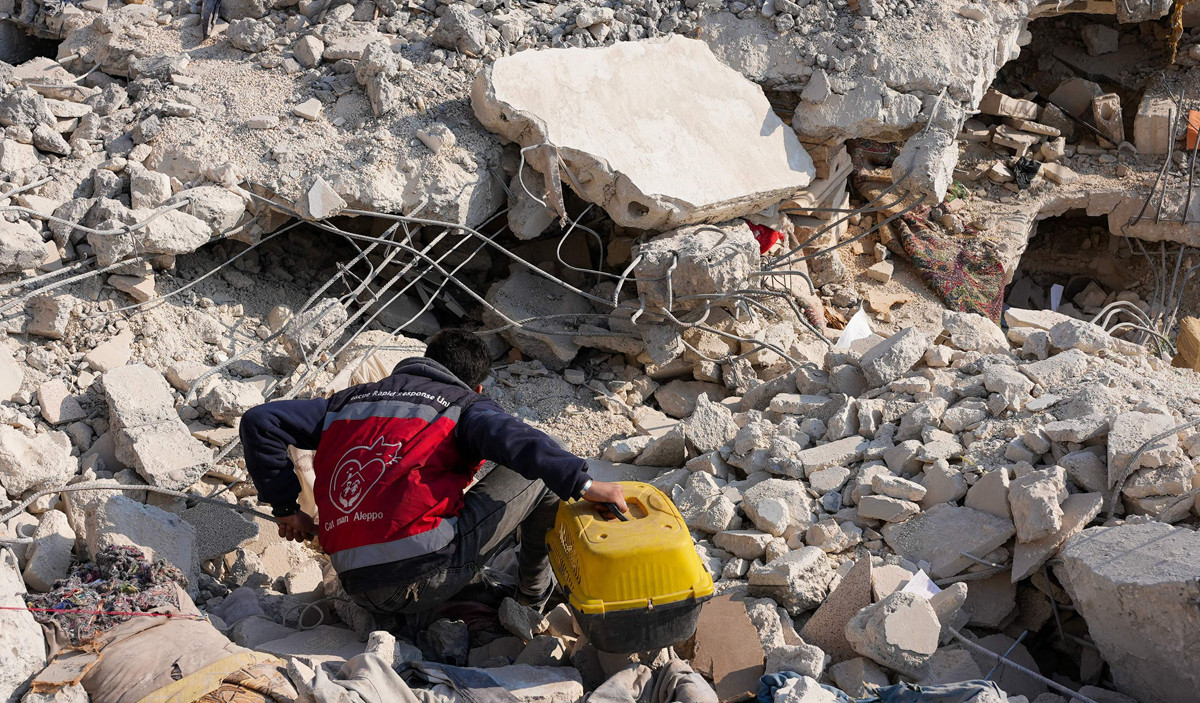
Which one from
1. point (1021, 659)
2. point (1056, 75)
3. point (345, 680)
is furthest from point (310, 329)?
point (1056, 75)

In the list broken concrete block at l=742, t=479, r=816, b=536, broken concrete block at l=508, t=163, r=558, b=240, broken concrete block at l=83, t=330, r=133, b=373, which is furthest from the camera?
broken concrete block at l=508, t=163, r=558, b=240

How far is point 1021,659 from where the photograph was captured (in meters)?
3.28

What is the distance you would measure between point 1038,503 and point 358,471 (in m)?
2.24

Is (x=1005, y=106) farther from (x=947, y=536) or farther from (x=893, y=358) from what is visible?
(x=947, y=536)

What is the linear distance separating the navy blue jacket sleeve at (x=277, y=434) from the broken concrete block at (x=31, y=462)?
0.93 m

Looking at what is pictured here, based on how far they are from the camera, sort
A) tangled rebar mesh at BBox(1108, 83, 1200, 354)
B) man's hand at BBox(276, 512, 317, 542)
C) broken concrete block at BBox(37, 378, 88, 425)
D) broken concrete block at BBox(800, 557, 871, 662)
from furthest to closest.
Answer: tangled rebar mesh at BBox(1108, 83, 1200, 354), broken concrete block at BBox(37, 378, 88, 425), man's hand at BBox(276, 512, 317, 542), broken concrete block at BBox(800, 557, 871, 662)

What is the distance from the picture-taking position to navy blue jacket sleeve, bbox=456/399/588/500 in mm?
2678

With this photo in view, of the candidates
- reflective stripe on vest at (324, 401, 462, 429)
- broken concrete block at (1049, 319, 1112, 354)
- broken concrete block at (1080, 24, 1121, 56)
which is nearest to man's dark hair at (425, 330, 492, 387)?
reflective stripe on vest at (324, 401, 462, 429)

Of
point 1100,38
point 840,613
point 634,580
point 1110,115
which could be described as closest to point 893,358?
point 840,613

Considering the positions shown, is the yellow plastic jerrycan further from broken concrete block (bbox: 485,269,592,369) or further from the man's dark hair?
broken concrete block (bbox: 485,269,592,369)

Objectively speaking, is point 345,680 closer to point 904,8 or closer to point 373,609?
point 373,609

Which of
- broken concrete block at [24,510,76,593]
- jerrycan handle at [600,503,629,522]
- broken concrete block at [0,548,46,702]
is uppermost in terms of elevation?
jerrycan handle at [600,503,629,522]

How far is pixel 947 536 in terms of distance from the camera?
11.4ft

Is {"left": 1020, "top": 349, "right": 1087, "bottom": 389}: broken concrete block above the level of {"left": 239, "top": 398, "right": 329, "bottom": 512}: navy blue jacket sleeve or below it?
below
